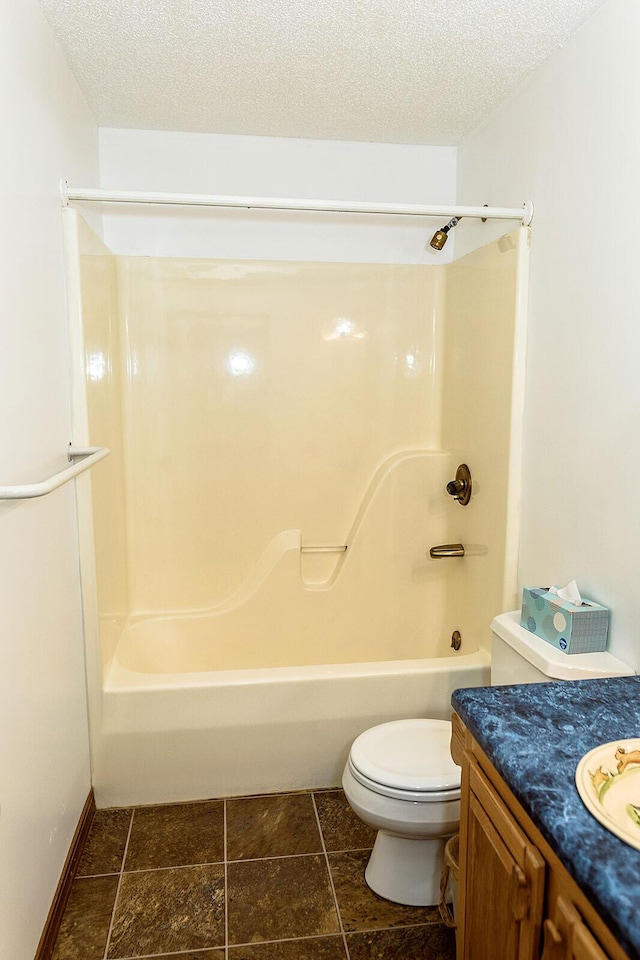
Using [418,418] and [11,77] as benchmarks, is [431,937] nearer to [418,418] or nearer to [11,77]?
[418,418]

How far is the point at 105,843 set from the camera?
2.02m

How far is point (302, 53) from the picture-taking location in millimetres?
1936

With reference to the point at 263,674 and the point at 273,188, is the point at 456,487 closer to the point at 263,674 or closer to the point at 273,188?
the point at 263,674

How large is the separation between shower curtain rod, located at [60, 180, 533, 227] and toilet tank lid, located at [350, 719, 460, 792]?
153 centimetres

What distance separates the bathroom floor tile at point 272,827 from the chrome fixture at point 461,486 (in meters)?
1.18

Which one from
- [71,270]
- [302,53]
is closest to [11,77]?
[71,270]

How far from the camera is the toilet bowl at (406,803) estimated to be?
5.52 feet

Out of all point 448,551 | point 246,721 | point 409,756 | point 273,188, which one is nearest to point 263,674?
point 246,721

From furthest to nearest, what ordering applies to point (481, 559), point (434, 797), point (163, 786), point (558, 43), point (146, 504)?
point (146, 504)
point (481, 559)
point (163, 786)
point (558, 43)
point (434, 797)

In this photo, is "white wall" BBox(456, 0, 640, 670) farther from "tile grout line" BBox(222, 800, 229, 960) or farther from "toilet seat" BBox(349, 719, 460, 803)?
"tile grout line" BBox(222, 800, 229, 960)

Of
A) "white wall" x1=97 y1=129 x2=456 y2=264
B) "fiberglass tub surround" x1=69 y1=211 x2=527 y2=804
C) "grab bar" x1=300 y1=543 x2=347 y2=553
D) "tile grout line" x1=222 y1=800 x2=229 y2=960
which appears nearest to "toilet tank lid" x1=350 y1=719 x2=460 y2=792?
"tile grout line" x1=222 y1=800 x2=229 y2=960

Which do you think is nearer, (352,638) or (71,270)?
(71,270)

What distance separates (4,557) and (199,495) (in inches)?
57.2

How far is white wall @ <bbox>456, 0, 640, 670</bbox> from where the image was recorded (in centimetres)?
158
